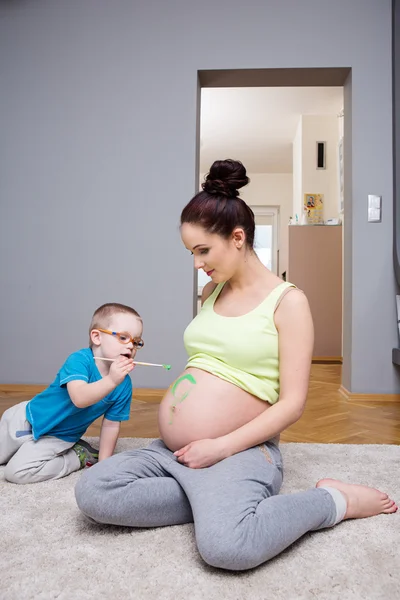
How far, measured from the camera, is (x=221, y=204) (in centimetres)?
119

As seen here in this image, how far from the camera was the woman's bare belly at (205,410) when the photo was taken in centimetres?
114

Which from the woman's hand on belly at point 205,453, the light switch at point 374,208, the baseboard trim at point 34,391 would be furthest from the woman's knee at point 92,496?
the light switch at point 374,208

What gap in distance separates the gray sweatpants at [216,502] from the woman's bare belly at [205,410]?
0.06m

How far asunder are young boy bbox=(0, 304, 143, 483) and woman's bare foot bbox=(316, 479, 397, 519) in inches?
22.6

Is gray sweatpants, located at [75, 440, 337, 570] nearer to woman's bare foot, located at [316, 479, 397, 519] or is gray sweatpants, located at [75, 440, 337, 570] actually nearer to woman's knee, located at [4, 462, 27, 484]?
woman's bare foot, located at [316, 479, 397, 519]

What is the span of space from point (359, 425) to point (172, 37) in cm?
241

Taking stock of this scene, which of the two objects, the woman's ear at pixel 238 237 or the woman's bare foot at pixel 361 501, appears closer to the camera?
the woman's bare foot at pixel 361 501

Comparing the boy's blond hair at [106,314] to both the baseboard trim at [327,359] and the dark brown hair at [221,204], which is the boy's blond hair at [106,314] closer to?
the dark brown hair at [221,204]

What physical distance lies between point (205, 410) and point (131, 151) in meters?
2.23

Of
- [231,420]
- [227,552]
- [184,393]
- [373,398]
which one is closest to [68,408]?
[184,393]

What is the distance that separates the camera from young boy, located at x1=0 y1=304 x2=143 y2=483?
1.35 m

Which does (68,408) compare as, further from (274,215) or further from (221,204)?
(274,215)

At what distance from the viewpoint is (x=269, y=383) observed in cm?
121

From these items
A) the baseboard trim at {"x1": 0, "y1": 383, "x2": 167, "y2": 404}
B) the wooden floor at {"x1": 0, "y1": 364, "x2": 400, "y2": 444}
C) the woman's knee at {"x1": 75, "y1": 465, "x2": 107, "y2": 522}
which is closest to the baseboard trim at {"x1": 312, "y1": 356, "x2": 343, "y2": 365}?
the wooden floor at {"x1": 0, "y1": 364, "x2": 400, "y2": 444}
